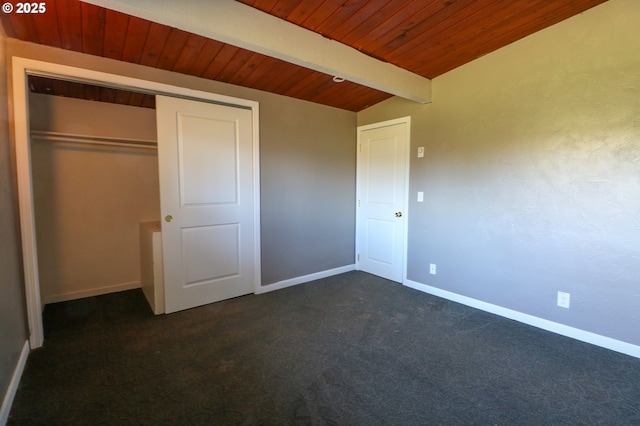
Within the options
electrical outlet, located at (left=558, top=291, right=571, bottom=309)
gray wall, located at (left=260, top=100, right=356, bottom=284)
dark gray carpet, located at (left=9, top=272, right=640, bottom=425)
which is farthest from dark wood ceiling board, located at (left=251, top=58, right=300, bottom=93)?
electrical outlet, located at (left=558, top=291, right=571, bottom=309)

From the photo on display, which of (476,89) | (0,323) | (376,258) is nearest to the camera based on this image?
(0,323)

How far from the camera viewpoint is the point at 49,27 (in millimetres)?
1984

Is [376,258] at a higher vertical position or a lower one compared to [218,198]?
lower

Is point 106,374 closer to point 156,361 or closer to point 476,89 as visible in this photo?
point 156,361

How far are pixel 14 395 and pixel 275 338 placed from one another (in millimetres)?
1587

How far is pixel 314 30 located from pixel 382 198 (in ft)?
7.29

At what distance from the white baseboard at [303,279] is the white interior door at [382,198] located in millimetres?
267

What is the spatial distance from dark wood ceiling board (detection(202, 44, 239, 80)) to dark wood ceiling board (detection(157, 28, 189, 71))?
0.91 feet

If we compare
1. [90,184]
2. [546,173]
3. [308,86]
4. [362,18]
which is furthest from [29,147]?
[546,173]

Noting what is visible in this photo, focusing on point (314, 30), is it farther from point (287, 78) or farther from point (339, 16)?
point (287, 78)

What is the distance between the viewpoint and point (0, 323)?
5.23ft

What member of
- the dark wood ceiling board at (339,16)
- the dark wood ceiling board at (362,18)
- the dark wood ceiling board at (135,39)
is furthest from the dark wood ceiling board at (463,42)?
the dark wood ceiling board at (135,39)

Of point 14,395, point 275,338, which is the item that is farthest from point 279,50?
point 14,395

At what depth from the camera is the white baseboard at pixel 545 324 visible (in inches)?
87.8
